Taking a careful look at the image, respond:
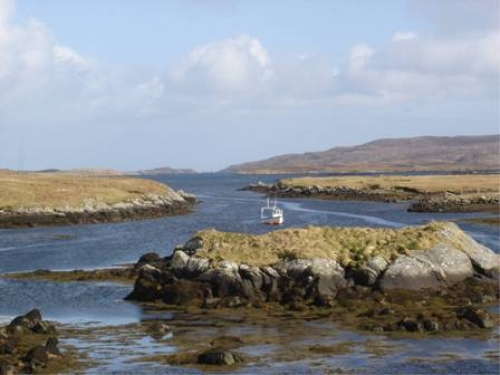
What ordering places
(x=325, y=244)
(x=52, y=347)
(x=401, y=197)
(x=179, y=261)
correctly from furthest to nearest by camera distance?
(x=401, y=197) < (x=325, y=244) < (x=179, y=261) < (x=52, y=347)

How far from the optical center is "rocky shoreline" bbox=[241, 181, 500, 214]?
101312mm

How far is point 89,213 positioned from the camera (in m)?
91.9

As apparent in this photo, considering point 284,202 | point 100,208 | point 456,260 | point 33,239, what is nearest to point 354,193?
point 284,202

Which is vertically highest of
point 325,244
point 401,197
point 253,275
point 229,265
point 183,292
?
point 325,244

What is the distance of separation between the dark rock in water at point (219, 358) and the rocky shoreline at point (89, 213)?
6221 cm

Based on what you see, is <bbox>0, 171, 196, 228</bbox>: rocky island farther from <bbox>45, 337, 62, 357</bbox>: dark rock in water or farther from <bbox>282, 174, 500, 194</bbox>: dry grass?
<bbox>45, 337, 62, 357</bbox>: dark rock in water

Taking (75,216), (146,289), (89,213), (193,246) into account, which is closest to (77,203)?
(89,213)

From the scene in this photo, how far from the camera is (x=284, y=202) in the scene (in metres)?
139

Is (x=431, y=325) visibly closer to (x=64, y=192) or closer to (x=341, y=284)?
(x=341, y=284)

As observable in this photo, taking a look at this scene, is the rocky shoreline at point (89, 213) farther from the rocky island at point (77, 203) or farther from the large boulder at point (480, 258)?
the large boulder at point (480, 258)

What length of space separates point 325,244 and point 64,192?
64329 millimetres

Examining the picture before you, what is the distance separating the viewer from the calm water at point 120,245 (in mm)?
35906

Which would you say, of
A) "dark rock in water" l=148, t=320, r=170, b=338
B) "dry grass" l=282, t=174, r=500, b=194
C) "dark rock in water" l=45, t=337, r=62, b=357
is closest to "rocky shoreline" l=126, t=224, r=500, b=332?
"dark rock in water" l=148, t=320, r=170, b=338

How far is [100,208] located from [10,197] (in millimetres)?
10112
